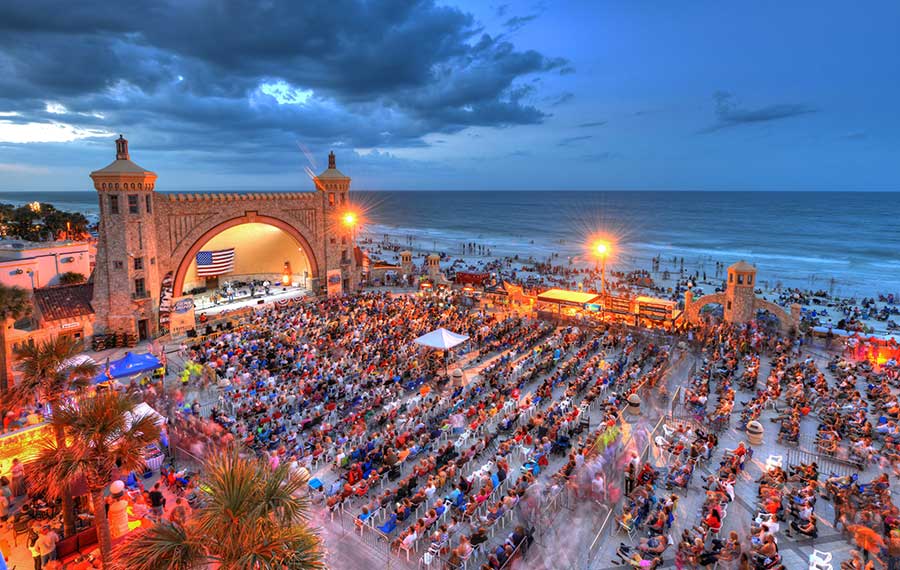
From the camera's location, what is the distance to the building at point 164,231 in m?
25.2

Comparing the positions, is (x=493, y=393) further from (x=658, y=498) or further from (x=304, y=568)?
(x=304, y=568)

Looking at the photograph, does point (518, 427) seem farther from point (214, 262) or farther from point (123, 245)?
point (214, 262)

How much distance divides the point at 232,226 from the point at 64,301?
10154 mm

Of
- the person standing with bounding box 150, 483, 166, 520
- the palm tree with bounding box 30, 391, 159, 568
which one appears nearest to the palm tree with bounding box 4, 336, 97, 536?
the person standing with bounding box 150, 483, 166, 520

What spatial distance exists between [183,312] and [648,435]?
77.5 feet

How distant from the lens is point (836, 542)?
36.1 ft

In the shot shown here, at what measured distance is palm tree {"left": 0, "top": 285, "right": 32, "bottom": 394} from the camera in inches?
650

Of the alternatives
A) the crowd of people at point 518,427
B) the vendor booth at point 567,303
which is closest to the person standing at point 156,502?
the crowd of people at point 518,427

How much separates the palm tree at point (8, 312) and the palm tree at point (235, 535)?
14.2 meters

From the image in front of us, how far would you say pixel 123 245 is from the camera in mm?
25453

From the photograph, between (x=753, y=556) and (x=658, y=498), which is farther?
(x=658, y=498)

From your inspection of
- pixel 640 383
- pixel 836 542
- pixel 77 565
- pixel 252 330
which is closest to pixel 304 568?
pixel 77 565

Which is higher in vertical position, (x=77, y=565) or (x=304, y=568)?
(x=304, y=568)

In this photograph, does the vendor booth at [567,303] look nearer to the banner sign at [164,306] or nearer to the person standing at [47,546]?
the banner sign at [164,306]
